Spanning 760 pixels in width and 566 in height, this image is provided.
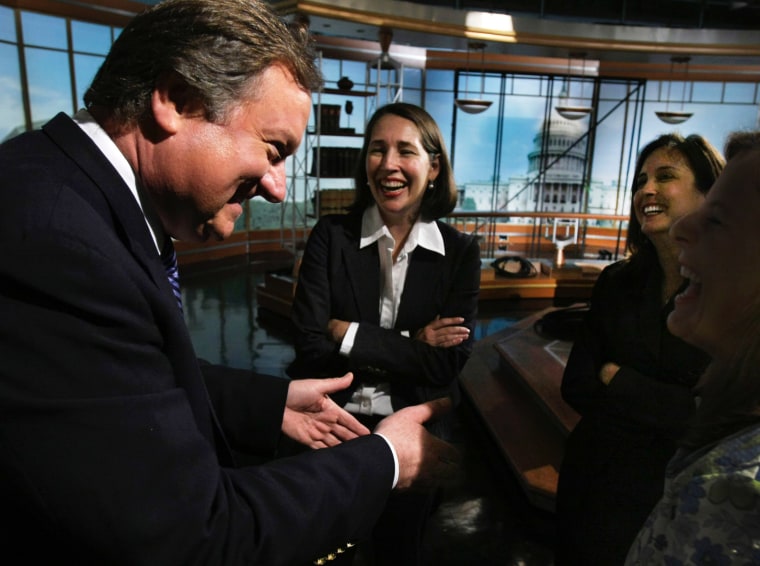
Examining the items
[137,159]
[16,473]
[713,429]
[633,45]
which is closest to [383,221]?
[137,159]

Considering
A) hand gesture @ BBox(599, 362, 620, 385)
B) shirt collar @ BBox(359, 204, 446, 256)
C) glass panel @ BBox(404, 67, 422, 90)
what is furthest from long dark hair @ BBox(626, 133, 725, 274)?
glass panel @ BBox(404, 67, 422, 90)

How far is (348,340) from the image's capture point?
183 centimetres

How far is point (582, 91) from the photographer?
12562 millimetres

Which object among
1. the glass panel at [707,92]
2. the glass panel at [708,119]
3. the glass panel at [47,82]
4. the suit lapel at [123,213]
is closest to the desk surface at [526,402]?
the suit lapel at [123,213]

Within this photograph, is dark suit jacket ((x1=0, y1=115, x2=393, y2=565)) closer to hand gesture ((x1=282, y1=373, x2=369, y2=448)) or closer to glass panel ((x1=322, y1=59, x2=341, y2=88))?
hand gesture ((x1=282, y1=373, x2=369, y2=448))

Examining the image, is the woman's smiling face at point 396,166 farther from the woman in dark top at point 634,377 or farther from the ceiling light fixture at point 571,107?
the ceiling light fixture at point 571,107

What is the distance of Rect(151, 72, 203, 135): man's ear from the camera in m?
0.87

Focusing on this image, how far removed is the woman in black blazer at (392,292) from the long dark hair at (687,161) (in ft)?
1.82

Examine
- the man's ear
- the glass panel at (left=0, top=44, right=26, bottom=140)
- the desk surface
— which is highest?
the glass panel at (left=0, top=44, right=26, bottom=140)

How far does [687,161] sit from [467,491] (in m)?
2.00

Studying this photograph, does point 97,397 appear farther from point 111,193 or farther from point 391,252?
point 391,252

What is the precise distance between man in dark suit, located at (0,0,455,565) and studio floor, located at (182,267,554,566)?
61 cm

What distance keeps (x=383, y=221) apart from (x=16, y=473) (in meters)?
1.52

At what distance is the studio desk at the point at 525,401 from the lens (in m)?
2.80
